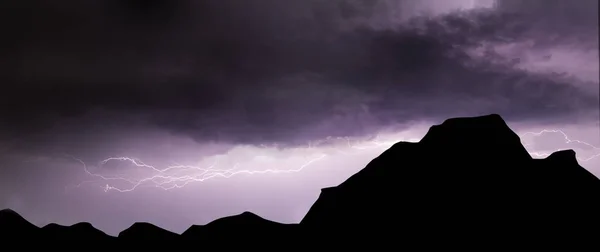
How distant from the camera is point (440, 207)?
47531mm

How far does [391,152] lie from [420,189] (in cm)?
973

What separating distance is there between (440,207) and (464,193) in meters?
3.44

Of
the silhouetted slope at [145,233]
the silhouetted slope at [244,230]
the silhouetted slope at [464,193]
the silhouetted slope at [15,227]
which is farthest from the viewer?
the silhouetted slope at [145,233]

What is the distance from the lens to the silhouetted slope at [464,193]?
43062 millimetres

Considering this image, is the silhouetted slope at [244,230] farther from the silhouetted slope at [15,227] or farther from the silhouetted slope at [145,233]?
the silhouetted slope at [15,227]

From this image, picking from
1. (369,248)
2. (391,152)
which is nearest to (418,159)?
(391,152)

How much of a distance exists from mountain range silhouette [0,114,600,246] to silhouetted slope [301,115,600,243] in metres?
0.12

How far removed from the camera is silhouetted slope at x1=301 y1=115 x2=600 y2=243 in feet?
141

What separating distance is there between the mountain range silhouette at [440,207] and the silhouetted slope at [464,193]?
0.12 meters

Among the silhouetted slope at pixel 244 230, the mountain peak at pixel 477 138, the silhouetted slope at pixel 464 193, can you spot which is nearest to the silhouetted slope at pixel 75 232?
the silhouetted slope at pixel 244 230

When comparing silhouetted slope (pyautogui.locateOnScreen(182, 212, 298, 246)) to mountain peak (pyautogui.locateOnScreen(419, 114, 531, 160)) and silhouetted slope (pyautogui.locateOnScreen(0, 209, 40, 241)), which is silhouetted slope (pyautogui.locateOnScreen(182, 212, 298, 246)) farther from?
mountain peak (pyautogui.locateOnScreen(419, 114, 531, 160))

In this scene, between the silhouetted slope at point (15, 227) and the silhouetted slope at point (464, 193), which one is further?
the silhouetted slope at point (15, 227)

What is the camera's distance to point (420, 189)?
170ft

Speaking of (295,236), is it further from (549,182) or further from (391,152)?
(549,182)
